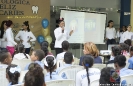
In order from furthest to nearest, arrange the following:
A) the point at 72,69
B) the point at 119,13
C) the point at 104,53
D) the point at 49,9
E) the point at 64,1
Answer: the point at 119,13 < the point at 64,1 < the point at 49,9 < the point at 104,53 < the point at 72,69

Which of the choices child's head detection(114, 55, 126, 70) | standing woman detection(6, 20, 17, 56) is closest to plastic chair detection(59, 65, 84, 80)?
child's head detection(114, 55, 126, 70)

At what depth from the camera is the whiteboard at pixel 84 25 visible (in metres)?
8.06

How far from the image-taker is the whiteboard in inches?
317

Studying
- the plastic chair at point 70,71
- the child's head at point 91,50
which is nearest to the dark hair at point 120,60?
the plastic chair at point 70,71

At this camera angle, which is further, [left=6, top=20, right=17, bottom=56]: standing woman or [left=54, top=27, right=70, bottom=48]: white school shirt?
[left=6, top=20, right=17, bottom=56]: standing woman

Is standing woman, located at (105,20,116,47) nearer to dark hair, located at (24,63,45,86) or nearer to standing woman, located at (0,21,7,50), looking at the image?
standing woman, located at (0,21,7,50)

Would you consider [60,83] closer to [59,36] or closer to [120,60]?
[120,60]

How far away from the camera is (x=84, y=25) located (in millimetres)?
8320

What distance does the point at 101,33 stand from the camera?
8711mm

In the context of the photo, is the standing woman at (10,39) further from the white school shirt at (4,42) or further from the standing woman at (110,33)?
the standing woman at (110,33)

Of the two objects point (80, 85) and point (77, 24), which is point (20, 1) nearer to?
point (77, 24)

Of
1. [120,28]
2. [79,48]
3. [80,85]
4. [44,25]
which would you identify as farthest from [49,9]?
[80,85]

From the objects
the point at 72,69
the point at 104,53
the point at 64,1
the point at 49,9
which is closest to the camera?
the point at 72,69

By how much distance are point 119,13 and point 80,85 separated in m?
7.91
